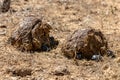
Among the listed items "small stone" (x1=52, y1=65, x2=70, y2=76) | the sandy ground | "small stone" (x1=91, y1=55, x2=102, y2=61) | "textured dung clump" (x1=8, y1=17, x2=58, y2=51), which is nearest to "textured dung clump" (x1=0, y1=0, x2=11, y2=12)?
the sandy ground

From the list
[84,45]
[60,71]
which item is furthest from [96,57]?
[60,71]

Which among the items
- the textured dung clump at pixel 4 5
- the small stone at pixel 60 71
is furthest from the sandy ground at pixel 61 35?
the textured dung clump at pixel 4 5

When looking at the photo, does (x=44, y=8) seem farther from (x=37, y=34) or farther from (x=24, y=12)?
(x=37, y=34)

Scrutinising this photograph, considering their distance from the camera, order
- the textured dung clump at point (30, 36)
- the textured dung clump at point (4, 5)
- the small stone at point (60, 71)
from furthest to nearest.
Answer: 1. the textured dung clump at point (4, 5)
2. the textured dung clump at point (30, 36)
3. the small stone at point (60, 71)

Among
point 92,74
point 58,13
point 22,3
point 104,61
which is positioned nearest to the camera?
point 92,74

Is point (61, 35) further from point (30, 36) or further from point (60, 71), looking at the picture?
point (60, 71)

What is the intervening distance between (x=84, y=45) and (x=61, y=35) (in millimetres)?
1308

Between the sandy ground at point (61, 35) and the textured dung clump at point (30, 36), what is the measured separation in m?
0.13

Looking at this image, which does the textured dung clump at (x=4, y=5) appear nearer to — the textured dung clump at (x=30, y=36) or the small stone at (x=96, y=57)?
the textured dung clump at (x=30, y=36)

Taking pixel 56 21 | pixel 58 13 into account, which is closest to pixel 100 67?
pixel 56 21

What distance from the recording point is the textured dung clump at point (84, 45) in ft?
21.6

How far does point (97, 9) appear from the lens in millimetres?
9977

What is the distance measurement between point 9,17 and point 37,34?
199 centimetres

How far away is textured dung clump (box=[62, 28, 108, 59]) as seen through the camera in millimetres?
6574
